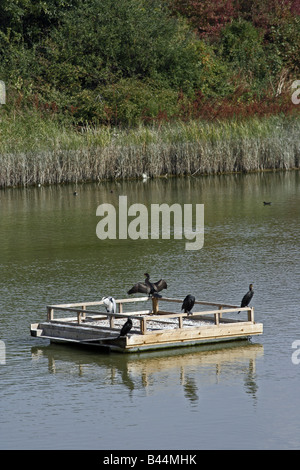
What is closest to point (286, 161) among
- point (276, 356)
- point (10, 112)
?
point (10, 112)

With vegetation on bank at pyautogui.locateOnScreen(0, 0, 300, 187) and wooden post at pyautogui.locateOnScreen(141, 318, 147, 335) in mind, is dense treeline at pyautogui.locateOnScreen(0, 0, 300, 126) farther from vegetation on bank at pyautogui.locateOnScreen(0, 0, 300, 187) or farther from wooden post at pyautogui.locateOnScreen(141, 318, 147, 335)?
wooden post at pyautogui.locateOnScreen(141, 318, 147, 335)


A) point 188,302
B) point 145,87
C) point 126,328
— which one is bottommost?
point 126,328

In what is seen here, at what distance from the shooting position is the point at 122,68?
39.3 metres

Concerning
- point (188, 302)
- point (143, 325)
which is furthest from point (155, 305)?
point (143, 325)

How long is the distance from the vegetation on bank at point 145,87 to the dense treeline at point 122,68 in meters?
0.06

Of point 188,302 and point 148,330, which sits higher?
point 188,302

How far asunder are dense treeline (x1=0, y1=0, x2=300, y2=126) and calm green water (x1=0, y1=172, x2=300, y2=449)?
1388 cm

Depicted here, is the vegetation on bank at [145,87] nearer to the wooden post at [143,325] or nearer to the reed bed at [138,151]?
the reed bed at [138,151]

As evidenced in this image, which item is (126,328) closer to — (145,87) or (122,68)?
(145,87)

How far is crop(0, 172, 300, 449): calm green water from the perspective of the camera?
8.94 metres

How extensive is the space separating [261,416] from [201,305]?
458 centimetres

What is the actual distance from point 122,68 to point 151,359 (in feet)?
96.3

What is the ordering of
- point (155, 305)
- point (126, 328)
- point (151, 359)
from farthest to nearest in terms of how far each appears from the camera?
1. point (155, 305)
2. point (151, 359)
3. point (126, 328)
